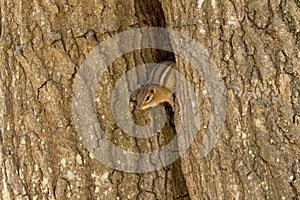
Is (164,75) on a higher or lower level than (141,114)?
higher

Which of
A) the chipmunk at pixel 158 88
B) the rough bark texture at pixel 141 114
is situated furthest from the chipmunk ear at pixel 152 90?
the rough bark texture at pixel 141 114

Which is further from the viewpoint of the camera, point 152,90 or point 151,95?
point 152,90

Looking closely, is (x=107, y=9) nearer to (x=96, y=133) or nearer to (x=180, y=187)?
(x=96, y=133)

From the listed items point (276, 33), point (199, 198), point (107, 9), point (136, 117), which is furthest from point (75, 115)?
point (276, 33)

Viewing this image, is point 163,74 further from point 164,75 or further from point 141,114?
point 141,114

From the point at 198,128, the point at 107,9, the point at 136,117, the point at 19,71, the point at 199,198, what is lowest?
the point at 199,198

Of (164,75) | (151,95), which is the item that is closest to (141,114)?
(151,95)

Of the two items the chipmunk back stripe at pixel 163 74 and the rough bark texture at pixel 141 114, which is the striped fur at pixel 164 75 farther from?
the rough bark texture at pixel 141 114
